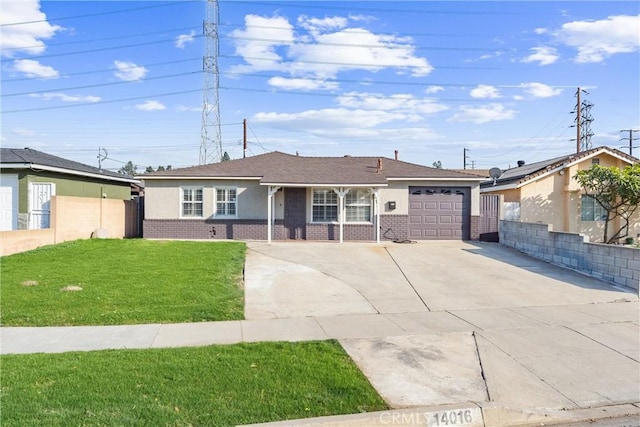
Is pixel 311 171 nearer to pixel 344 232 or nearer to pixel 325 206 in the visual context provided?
pixel 325 206

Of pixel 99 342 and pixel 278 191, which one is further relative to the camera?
pixel 278 191

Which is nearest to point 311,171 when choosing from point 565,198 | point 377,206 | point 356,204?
point 356,204

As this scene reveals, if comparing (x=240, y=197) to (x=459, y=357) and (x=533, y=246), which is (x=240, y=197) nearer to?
(x=533, y=246)

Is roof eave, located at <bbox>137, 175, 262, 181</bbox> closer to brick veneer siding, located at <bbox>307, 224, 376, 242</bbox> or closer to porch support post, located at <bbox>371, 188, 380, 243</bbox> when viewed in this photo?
brick veneer siding, located at <bbox>307, 224, 376, 242</bbox>

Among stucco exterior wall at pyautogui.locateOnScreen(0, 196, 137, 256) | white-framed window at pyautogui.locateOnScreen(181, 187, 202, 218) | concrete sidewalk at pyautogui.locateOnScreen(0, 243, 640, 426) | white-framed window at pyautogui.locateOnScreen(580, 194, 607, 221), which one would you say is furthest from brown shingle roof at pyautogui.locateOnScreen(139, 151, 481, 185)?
concrete sidewalk at pyautogui.locateOnScreen(0, 243, 640, 426)

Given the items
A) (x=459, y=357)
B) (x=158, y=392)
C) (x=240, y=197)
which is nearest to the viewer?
(x=158, y=392)

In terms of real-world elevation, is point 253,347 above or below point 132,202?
below

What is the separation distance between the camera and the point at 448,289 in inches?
438

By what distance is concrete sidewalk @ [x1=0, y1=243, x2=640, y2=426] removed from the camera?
4.93m

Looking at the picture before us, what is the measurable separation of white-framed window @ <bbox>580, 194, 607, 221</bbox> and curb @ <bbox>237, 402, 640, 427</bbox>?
710 inches

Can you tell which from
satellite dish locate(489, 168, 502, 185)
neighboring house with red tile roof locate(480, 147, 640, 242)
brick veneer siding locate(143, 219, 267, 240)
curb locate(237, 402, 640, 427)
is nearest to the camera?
curb locate(237, 402, 640, 427)

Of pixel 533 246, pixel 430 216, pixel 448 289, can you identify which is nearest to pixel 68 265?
pixel 448 289

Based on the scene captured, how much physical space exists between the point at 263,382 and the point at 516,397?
2.85 metres

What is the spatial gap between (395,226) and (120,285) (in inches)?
471
